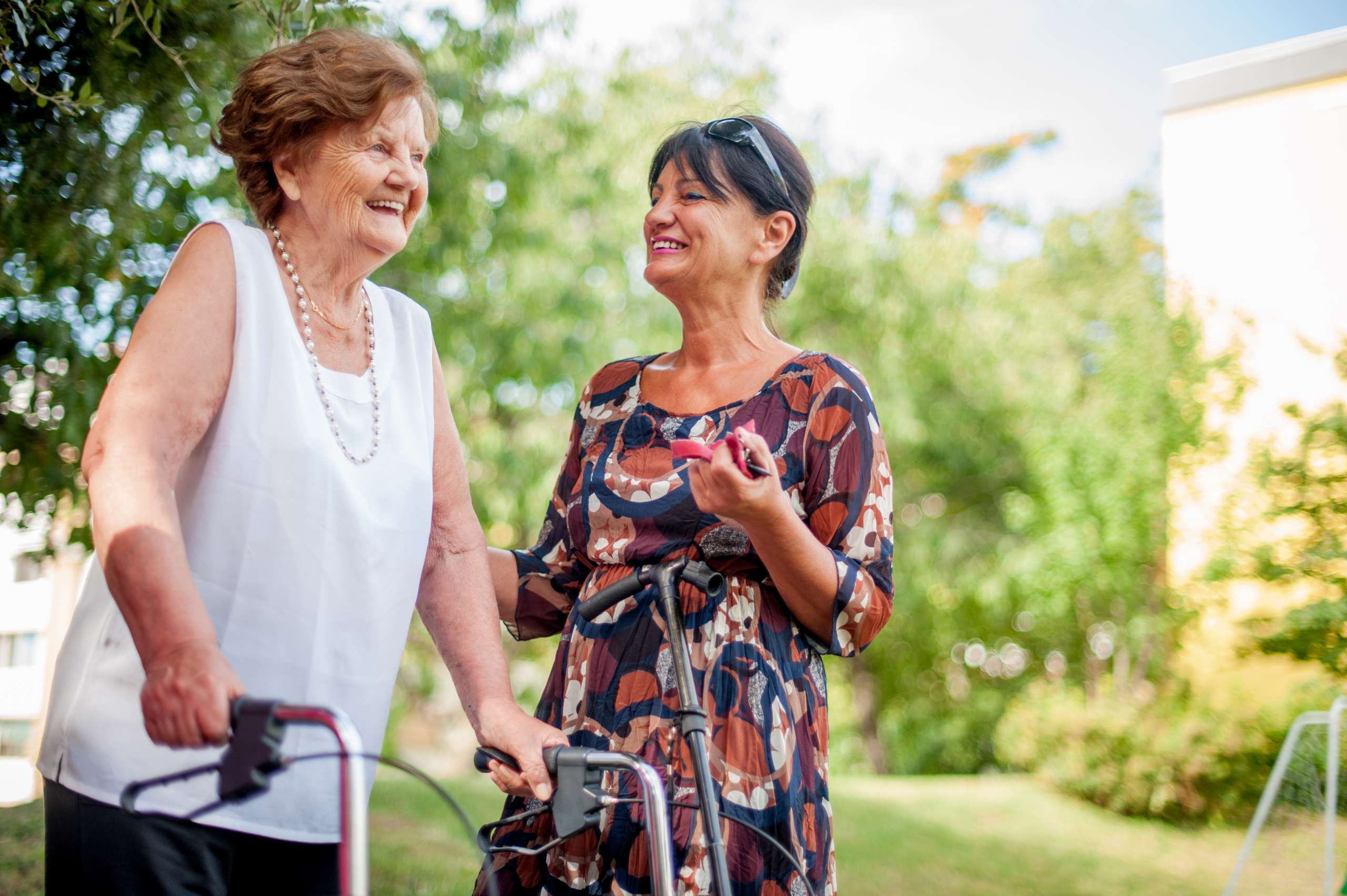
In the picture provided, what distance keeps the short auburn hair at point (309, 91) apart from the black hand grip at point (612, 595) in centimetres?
87

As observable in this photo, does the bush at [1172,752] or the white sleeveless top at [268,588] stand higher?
the white sleeveless top at [268,588]

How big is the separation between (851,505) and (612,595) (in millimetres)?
451

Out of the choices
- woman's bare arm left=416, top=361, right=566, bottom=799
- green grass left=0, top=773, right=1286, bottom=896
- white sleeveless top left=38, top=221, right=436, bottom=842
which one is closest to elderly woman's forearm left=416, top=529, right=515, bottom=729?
woman's bare arm left=416, top=361, right=566, bottom=799

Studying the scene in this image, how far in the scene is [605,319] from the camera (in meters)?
12.2

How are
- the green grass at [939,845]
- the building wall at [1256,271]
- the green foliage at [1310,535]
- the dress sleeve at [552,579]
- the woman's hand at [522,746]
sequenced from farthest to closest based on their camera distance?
the building wall at [1256,271]
the green foliage at [1310,535]
the green grass at [939,845]
the dress sleeve at [552,579]
the woman's hand at [522,746]

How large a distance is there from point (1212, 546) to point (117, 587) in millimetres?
11156

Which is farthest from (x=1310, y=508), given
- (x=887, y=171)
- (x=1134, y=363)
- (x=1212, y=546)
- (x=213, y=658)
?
(x=213, y=658)

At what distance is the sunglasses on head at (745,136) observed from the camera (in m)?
2.26

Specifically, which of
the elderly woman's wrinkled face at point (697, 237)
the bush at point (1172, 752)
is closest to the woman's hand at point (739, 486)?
the elderly woman's wrinkled face at point (697, 237)

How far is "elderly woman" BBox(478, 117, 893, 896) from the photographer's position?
1.88 meters

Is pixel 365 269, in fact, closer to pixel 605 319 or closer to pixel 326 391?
pixel 326 391

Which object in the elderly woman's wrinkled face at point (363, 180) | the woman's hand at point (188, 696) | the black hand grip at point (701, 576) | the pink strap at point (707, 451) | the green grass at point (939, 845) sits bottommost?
the green grass at point (939, 845)

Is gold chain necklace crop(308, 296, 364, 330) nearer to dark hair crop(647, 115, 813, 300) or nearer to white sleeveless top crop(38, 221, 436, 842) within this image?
white sleeveless top crop(38, 221, 436, 842)

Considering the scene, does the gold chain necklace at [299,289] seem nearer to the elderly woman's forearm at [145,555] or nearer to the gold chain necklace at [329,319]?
the gold chain necklace at [329,319]
